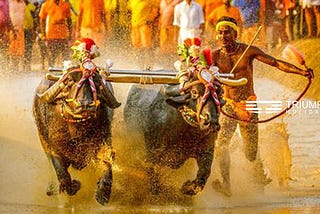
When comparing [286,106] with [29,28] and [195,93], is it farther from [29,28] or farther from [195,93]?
[195,93]

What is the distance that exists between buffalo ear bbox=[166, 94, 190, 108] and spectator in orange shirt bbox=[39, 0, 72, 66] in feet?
10.6

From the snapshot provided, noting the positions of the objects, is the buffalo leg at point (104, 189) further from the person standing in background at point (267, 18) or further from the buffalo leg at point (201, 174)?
the person standing in background at point (267, 18)

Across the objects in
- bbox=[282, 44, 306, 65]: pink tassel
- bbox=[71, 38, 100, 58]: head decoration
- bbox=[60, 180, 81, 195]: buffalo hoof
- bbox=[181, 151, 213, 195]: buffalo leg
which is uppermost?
bbox=[71, 38, 100, 58]: head decoration

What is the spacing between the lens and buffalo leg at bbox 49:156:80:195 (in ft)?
32.0

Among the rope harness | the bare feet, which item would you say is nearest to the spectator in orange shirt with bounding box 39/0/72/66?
the bare feet

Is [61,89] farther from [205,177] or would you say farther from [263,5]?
[263,5]

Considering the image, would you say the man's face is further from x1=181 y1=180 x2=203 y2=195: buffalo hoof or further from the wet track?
x1=181 y1=180 x2=203 y2=195: buffalo hoof

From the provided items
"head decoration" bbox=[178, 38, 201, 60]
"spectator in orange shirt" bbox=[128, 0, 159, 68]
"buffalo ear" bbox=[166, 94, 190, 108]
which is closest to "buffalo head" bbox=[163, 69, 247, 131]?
"buffalo ear" bbox=[166, 94, 190, 108]

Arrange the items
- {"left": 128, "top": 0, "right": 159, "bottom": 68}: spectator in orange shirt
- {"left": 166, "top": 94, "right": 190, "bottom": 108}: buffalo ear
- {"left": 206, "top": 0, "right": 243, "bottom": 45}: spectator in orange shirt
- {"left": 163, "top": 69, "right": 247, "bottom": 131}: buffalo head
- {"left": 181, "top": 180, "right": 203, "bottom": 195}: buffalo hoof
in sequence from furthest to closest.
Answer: {"left": 128, "top": 0, "right": 159, "bottom": 68}: spectator in orange shirt, {"left": 206, "top": 0, "right": 243, "bottom": 45}: spectator in orange shirt, {"left": 181, "top": 180, "right": 203, "bottom": 195}: buffalo hoof, {"left": 166, "top": 94, "right": 190, "bottom": 108}: buffalo ear, {"left": 163, "top": 69, "right": 247, "bottom": 131}: buffalo head

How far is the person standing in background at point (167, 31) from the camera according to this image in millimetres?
12617

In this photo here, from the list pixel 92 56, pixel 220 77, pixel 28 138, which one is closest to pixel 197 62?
pixel 220 77

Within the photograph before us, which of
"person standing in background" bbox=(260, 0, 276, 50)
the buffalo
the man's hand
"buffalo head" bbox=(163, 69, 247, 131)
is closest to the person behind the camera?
"buffalo head" bbox=(163, 69, 247, 131)

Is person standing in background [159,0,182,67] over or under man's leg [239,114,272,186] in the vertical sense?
over

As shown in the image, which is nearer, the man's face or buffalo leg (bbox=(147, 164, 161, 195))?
buffalo leg (bbox=(147, 164, 161, 195))
